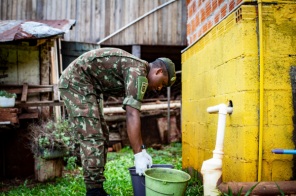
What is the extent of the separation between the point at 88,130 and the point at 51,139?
7.34 feet

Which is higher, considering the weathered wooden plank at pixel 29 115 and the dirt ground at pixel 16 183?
the weathered wooden plank at pixel 29 115

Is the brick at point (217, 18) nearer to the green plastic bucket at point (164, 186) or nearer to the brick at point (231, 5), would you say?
the brick at point (231, 5)

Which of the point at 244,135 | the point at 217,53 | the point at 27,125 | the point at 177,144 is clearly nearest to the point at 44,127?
the point at 27,125

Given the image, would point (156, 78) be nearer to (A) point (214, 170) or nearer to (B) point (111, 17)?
(A) point (214, 170)

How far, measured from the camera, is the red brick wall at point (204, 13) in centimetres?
290

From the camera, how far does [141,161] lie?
2613 mm

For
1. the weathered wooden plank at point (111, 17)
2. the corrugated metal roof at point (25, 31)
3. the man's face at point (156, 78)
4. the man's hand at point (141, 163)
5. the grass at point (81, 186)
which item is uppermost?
the weathered wooden plank at point (111, 17)

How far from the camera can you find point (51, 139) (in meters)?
5.08

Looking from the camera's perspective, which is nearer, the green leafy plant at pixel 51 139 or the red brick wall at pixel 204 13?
the red brick wall at pixel 204 13

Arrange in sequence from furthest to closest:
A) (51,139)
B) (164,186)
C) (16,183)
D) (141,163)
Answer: (16,183) < (51,139) < (141,163) < (164,186)

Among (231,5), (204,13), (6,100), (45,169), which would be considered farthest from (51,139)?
(231,5)

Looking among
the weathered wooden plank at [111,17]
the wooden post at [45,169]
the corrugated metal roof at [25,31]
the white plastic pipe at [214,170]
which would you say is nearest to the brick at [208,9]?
the white plastic pipe at [214,170]

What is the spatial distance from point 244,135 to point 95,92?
1667mm

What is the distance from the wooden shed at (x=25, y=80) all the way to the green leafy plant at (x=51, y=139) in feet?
1.52
